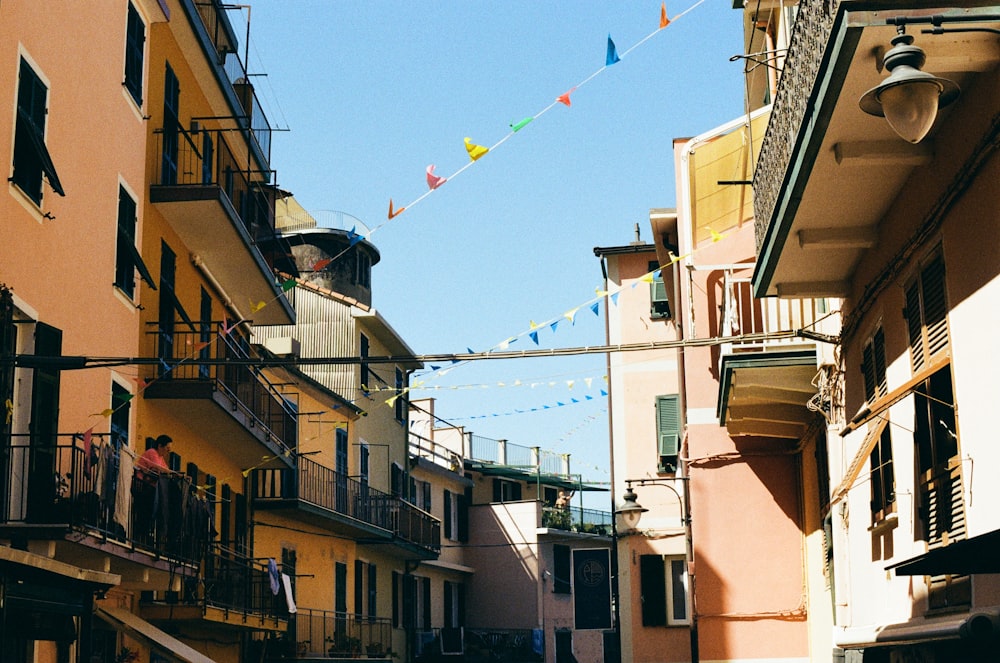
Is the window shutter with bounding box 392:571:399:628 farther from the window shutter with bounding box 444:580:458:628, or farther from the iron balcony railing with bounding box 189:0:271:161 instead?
the iron balcony railing with bounding box 189:0:271:161

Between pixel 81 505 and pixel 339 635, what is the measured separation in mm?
18941

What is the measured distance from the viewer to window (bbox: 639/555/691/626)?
85.8ft

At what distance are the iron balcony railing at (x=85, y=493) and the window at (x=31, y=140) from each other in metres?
2.48

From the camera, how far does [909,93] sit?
Answer: 7273mm

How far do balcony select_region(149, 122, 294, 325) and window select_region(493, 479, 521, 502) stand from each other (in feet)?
84.9

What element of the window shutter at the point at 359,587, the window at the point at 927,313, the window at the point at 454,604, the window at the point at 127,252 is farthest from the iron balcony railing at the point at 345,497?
the window at the point at 927,313

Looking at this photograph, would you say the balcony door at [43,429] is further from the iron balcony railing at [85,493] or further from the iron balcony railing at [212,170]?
the iron balcony railing at [212,170]

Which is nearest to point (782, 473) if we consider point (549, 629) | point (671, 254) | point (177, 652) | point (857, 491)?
point (671, 254)

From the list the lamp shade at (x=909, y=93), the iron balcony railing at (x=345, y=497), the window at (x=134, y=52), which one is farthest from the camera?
the iron balcony railing at (x=345, y=497)

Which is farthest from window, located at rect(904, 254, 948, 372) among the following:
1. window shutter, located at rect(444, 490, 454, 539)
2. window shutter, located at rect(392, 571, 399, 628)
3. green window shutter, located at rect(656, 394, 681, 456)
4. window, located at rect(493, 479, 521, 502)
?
window, located at rect(493, 479, 521, 502)

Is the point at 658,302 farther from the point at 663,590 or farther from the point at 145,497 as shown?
the point at 145,497

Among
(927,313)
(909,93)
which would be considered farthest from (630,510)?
(909,93)

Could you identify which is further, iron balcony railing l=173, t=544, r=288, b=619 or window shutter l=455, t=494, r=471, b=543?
window shutter l=455, t=494, r=471, b=543

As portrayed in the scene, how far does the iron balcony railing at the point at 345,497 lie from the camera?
1086 inches
